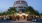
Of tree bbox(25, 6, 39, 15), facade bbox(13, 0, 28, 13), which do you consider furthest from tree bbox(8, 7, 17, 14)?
tree bbox(25, 6, 39, 15)

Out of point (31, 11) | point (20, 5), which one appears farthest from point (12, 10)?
point (31, 11)

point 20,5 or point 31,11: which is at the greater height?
point 20,5

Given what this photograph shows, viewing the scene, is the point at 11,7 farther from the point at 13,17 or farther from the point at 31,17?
the point at 31,17

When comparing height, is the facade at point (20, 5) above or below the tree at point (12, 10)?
above

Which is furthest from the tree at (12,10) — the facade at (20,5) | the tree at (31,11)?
the tree at (31,11)

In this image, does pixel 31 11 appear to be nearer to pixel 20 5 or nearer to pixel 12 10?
pixel 20 5

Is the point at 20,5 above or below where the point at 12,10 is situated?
above

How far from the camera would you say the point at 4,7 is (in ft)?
6.80

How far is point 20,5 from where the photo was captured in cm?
204

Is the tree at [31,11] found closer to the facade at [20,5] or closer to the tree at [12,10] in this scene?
the facade at [20,5]

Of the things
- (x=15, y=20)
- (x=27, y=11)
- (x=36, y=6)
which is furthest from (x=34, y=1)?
(x=15, y=20)

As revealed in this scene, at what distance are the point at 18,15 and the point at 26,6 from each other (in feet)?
0.90

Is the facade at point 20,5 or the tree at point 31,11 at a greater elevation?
the facade at point 20,5

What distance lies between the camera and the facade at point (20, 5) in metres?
2.03
